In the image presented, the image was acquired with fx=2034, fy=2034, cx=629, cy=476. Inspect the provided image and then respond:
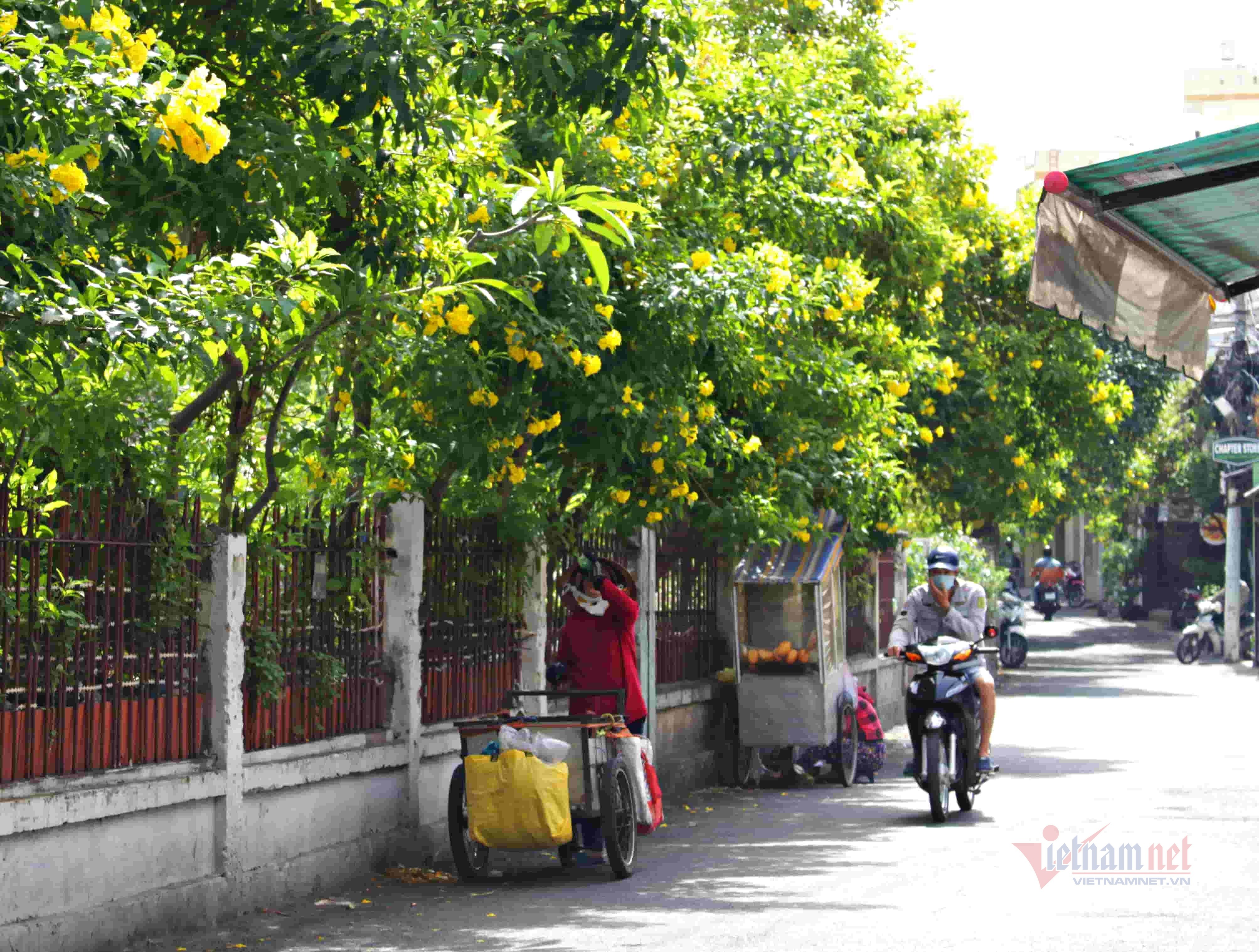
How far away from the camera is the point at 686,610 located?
1708 centimetres

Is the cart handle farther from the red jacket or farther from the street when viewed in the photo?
the street

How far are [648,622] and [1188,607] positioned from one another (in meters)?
34.7

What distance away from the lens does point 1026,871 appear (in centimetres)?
1082

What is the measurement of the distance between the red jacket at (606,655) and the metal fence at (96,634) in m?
3.22

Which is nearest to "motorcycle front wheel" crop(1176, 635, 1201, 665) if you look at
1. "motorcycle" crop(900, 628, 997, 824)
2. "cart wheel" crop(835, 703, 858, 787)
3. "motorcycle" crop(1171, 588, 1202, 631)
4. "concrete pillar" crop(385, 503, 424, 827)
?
"motorcycle" crop(1171, 588, 1202, 631)

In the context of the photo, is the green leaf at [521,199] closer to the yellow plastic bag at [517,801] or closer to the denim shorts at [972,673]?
the yellow plastic bag at [517,801]

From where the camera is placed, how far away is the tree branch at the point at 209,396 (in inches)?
379

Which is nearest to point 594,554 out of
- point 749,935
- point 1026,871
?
point 1026,871

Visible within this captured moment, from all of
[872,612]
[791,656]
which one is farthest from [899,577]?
[791,656]

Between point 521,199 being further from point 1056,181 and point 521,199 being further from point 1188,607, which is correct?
point 1188,607

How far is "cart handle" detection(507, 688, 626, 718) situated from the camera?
36.8ft


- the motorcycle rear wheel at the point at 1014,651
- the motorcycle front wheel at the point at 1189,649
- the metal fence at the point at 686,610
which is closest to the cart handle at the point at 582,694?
the metal fence at the point at 686,610

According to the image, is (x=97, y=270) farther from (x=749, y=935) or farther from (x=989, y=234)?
(x=989, y=234)

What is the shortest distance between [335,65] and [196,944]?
3.80m
